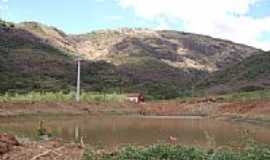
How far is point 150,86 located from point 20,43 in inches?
1508

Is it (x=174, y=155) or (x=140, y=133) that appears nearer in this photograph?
(x=174, y=155)

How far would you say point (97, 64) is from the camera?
4948 inches

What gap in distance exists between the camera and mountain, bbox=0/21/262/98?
339 feet

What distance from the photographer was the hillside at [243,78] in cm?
10600

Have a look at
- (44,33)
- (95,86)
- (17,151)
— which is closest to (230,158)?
(17,151)

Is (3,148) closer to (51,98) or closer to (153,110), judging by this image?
(51,98)

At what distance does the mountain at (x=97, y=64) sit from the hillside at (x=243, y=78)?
5.05m

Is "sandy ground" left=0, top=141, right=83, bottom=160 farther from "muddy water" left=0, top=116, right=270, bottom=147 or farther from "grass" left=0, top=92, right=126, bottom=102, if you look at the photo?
"grass" left=0, top=92, right=126, bottom=102

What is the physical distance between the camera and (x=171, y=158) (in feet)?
40.6

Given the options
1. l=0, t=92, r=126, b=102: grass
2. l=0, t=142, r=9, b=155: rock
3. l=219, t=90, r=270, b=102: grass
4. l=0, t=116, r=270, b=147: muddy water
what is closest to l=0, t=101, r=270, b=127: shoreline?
l=0, t=92, r=126, b=102: grass

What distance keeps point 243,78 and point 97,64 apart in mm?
→ 30640

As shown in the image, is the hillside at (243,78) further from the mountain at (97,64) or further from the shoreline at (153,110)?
the shoreline at (153,110)

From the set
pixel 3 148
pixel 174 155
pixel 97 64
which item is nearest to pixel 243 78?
pixel 97 64

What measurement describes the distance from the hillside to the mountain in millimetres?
5048
